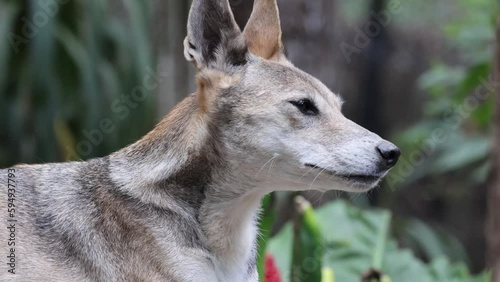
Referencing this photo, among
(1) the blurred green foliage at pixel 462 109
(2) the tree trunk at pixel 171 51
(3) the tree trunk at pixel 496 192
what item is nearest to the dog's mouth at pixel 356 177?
(3) the tree trunk at pixel 496 192

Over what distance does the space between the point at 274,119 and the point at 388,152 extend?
1.43ft

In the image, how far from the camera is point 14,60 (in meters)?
7.43

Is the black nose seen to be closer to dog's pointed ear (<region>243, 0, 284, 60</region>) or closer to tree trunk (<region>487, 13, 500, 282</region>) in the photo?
dog's pointed ear (<region>243, 0, 284, 60</region>)

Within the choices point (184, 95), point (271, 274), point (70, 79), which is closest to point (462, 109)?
point (184, 95)

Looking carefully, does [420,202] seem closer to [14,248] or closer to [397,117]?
[397,117]

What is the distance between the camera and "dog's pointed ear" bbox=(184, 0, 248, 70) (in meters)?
3.42

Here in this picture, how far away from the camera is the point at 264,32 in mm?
3816

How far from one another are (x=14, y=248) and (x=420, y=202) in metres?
9.81

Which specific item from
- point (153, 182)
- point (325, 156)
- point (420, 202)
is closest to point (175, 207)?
point (153, 182)

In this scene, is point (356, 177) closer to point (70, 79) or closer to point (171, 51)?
point (70, 79)

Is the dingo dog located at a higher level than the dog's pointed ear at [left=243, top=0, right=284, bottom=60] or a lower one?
lower

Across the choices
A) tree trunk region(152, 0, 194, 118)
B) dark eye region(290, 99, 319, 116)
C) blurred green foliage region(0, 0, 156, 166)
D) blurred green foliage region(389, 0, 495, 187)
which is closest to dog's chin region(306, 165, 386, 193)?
dark eye region(290, 99, 319, 116)

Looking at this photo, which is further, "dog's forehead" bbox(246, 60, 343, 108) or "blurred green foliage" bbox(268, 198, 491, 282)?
"blurred green foliage" bbox(268, 198, 491, 282)

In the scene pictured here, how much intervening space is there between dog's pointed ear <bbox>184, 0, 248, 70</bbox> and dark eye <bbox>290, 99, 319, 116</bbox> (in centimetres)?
30
